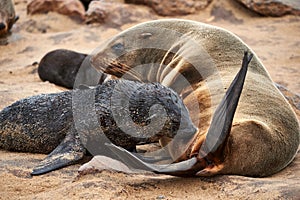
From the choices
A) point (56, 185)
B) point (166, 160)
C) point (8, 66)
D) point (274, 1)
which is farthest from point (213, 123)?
point (274, 1)

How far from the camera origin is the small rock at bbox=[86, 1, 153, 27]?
8.56m

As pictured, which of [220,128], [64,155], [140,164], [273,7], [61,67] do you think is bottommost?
[61,67]

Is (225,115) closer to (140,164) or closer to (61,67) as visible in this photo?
(140,164)

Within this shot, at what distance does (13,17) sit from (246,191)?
19.2 ft

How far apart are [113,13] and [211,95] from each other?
537 cm

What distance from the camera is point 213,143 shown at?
2.93 metres

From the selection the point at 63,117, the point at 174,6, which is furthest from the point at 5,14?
the point at 63,117

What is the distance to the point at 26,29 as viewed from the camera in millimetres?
8781

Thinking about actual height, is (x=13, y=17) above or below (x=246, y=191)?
below

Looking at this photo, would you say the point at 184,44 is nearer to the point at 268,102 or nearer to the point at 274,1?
the point at 268,102

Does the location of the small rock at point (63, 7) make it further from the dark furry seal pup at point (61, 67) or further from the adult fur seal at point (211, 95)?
the adult fur seal at point (211, 95)

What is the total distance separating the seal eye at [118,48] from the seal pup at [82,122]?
3.89 feet

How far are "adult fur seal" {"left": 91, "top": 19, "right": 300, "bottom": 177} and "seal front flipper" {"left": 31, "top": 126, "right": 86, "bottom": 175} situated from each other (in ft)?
1.53

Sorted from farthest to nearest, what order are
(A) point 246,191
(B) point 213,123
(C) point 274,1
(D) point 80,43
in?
(C) point 274,1 < (D) point 80,43 < (B) point 213,123 < (A) point 246,191
